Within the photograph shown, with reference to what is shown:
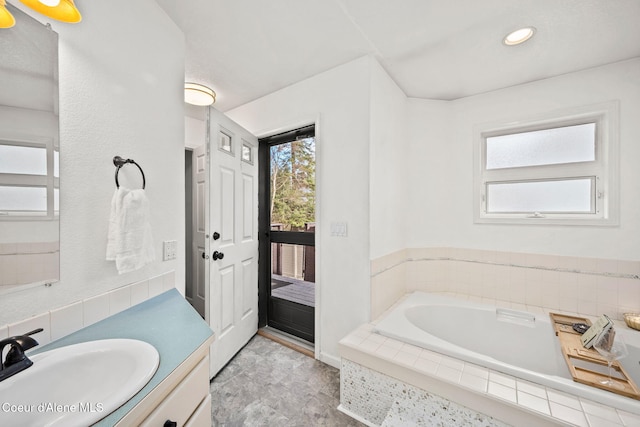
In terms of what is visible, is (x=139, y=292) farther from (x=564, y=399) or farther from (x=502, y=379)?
(x=564, y=399)

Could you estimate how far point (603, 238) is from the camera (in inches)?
75.1

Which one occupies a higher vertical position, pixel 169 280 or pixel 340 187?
pixel 340 187

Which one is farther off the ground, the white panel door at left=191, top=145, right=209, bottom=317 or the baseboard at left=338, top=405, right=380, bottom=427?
the white panel door at left=191, top=145, right=209, bottom=317

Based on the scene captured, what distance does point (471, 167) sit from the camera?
7.89 ft

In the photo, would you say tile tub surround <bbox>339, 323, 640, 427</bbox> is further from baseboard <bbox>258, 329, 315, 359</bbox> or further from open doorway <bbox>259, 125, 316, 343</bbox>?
open doorway <bbox>259, 125, 316, 343</bbox>

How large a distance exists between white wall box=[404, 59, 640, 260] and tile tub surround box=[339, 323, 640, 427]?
1.29 m

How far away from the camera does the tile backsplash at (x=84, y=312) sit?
826mm

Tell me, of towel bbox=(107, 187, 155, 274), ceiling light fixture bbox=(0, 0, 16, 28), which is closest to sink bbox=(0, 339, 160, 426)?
towel bbox=(107, 187, 155, 274)

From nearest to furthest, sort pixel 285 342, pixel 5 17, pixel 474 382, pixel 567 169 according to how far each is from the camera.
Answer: pixel 5 17 → pixel 474 382 → pixel 567 169 → pixel 285 342

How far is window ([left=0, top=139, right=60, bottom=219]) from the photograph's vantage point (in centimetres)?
77

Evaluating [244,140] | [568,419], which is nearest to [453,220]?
[568,419]

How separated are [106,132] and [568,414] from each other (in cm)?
230

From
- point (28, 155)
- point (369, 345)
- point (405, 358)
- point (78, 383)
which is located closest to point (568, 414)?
point (405, 358)

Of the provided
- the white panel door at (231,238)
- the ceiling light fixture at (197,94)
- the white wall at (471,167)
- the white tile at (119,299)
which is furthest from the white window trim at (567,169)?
the white tile at (119,299)
